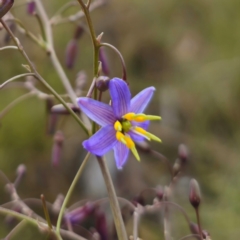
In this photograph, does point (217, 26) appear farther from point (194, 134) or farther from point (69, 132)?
point (69, 132)

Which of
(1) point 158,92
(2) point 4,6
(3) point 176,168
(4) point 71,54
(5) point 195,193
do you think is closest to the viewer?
(2) point 4,6

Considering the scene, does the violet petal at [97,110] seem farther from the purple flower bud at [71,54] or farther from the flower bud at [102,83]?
the purple flower bud at [71,54]

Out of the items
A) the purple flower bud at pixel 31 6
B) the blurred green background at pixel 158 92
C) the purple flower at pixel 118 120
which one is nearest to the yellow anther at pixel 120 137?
the purple flower at pixel 118 120

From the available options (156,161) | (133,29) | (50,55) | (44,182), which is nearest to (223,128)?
(156,161)

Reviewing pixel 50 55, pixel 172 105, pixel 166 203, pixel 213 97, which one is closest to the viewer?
pixel 166 203

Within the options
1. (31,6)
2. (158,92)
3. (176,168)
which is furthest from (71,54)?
(158,92)

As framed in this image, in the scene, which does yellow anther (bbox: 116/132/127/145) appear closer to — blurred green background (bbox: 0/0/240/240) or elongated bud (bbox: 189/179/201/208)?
elongated bud (bbox: 189/179/201/208)

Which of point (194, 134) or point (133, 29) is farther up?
point (133, 29)

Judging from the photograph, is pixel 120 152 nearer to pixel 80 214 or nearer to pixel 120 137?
pixel 120 137
